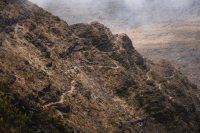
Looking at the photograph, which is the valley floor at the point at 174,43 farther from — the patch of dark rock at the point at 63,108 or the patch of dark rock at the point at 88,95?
the patch of dark rock at the point at 63,108

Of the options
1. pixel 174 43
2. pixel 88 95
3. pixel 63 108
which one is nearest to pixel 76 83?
pixel 88 95

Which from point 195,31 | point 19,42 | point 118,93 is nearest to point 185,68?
point 195,31

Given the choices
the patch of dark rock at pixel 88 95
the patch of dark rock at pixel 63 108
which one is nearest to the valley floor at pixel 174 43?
the patch of dark rock at pixel 88 95

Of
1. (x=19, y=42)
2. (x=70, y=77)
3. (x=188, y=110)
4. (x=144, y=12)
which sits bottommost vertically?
(x=188, y=110)

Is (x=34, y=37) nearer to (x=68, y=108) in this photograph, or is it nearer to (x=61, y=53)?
(x=61, y=53)

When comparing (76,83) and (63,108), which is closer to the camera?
(63,108)

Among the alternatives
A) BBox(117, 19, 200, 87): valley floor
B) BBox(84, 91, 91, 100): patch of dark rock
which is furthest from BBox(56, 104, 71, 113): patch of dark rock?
BBox(117, 19, 200, 87): valley floor

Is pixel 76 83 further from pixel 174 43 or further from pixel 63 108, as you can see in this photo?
pixel 174 43

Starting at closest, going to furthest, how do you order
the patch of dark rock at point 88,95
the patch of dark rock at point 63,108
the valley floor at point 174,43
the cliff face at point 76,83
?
the cliff face at point 76,83
the patch of dark rock at point 63,108
the patch of dark rock at point 88,95
the valley floor at point 174,43
